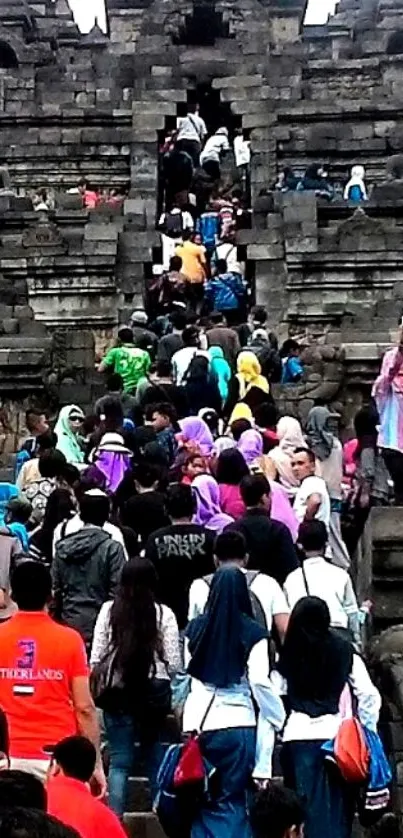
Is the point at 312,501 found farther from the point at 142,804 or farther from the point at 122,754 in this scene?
the point at 122,754

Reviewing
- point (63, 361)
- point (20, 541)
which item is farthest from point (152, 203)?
point (20, 541)

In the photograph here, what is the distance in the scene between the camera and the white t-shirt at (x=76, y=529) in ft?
25.7

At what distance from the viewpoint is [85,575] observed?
7633mm

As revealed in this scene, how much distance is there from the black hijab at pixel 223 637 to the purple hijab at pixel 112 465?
12.9 ft

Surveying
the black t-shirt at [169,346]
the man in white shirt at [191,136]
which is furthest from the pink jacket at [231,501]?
the man in white shirt at [191,136]

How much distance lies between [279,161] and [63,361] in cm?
1092

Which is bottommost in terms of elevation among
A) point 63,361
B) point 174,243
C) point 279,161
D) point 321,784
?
point 321,784

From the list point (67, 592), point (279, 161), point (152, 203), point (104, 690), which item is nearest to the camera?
point (104, 690)

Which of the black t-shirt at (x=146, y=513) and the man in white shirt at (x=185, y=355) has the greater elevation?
the man in white shirt at (x=185, y=355)

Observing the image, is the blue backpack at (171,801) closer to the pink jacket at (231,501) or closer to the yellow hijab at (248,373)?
the pink jacket at (231,501)

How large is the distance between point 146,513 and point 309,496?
3.71 ft

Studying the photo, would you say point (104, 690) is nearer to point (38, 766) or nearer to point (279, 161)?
point (38, 766)

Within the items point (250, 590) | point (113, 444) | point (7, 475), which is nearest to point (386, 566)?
point (250, 590)

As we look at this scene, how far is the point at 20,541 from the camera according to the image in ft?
28.9
